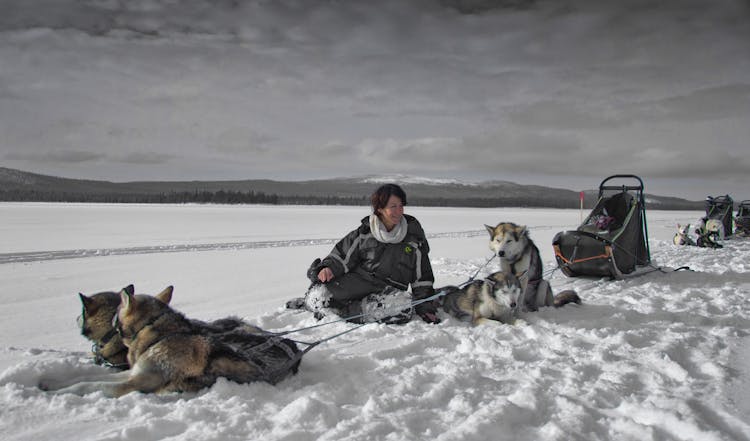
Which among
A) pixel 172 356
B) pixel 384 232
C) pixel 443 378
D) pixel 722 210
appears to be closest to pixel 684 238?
pixel 722 210

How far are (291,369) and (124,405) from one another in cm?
92

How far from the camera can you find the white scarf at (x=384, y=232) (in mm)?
4285

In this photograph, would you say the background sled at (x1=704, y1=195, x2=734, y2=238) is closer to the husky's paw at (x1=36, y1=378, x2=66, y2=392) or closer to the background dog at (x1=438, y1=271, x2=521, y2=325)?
the background dog at (x1=438, y1=271, x2=521, y2=325)

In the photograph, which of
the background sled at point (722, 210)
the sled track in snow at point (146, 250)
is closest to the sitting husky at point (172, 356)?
the sled track in snow at point (146, 250)

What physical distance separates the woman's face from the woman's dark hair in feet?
0.11

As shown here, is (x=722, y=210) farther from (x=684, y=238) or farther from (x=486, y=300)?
(x=486, y=300)

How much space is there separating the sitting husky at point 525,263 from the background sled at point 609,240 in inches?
81.5

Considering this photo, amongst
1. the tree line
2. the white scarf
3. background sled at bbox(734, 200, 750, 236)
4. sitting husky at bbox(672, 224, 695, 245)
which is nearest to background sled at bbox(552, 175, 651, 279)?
the white scarf

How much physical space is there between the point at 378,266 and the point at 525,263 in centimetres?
175

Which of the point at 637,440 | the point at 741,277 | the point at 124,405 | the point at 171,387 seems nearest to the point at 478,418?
the point at 637,440

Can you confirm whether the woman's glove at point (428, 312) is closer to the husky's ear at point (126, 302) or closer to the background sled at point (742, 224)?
the husky's ear at point (126, 302)

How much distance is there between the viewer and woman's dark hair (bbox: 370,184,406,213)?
4246mm

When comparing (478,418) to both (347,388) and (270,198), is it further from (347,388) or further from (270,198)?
(270,198)

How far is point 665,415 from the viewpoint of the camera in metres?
2.25
